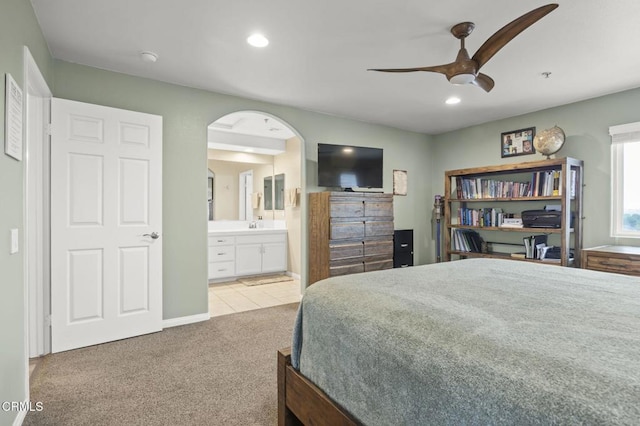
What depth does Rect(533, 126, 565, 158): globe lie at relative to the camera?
3795 mm

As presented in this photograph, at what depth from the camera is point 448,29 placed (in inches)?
93.1

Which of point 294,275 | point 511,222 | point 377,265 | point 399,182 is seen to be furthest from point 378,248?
point 294,275

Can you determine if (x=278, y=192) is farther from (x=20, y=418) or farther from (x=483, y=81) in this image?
(x=20, y=418)

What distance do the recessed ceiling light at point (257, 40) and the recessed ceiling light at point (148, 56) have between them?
2.81ft

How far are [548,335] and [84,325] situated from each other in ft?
10.8

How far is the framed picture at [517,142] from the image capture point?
4.26m

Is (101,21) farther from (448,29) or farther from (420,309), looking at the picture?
(420,309)

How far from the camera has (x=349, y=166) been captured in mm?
4348

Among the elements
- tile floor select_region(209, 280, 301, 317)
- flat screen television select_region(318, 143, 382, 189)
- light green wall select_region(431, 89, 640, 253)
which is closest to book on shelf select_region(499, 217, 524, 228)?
light green wall select_region(431, 89, 640, 253)

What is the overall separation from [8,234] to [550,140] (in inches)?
189

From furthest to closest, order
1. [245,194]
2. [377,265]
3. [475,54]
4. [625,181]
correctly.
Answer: [245,194]
[377,265]
[625,181]
[475,54]

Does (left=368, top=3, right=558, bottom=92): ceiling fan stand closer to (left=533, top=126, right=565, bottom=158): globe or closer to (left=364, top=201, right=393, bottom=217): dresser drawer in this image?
(left=533, top=126, right=565, bottom=158): globe

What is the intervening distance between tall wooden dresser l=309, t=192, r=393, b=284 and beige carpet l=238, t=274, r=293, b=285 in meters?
1.43

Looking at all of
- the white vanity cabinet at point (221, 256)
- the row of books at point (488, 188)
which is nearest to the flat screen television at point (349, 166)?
the row of books at point (488, 188)
